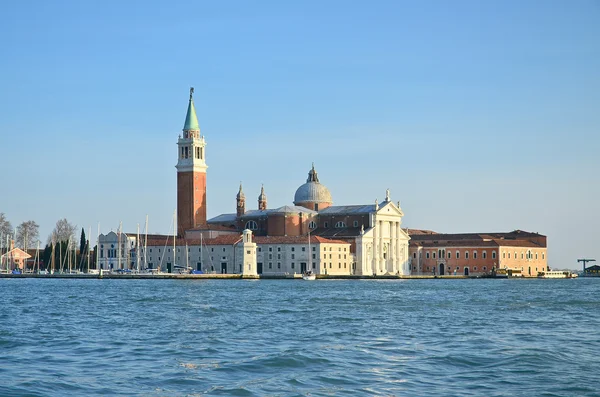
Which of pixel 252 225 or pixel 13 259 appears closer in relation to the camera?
pixel 252 225

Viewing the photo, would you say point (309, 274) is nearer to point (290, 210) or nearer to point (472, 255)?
point (290, 210)

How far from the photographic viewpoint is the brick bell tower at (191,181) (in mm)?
79875

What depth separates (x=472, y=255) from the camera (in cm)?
8331

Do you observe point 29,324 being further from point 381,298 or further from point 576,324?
point 381,298

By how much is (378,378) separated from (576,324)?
1124 cm

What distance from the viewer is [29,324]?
→ 24109 millimetres

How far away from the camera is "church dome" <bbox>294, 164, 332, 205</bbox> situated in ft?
277

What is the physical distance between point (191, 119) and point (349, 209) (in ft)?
47.7

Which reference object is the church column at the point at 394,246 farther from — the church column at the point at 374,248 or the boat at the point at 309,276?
the boat at the point at 309,276

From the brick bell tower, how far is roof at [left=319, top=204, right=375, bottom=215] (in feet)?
32.5

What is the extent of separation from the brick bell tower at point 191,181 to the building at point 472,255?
18.5 m

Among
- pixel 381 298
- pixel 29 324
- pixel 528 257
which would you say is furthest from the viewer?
pixel 528 257

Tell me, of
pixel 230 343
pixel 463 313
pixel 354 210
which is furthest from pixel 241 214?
pixel 230 343

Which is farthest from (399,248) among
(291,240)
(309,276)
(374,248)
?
(309,276)
